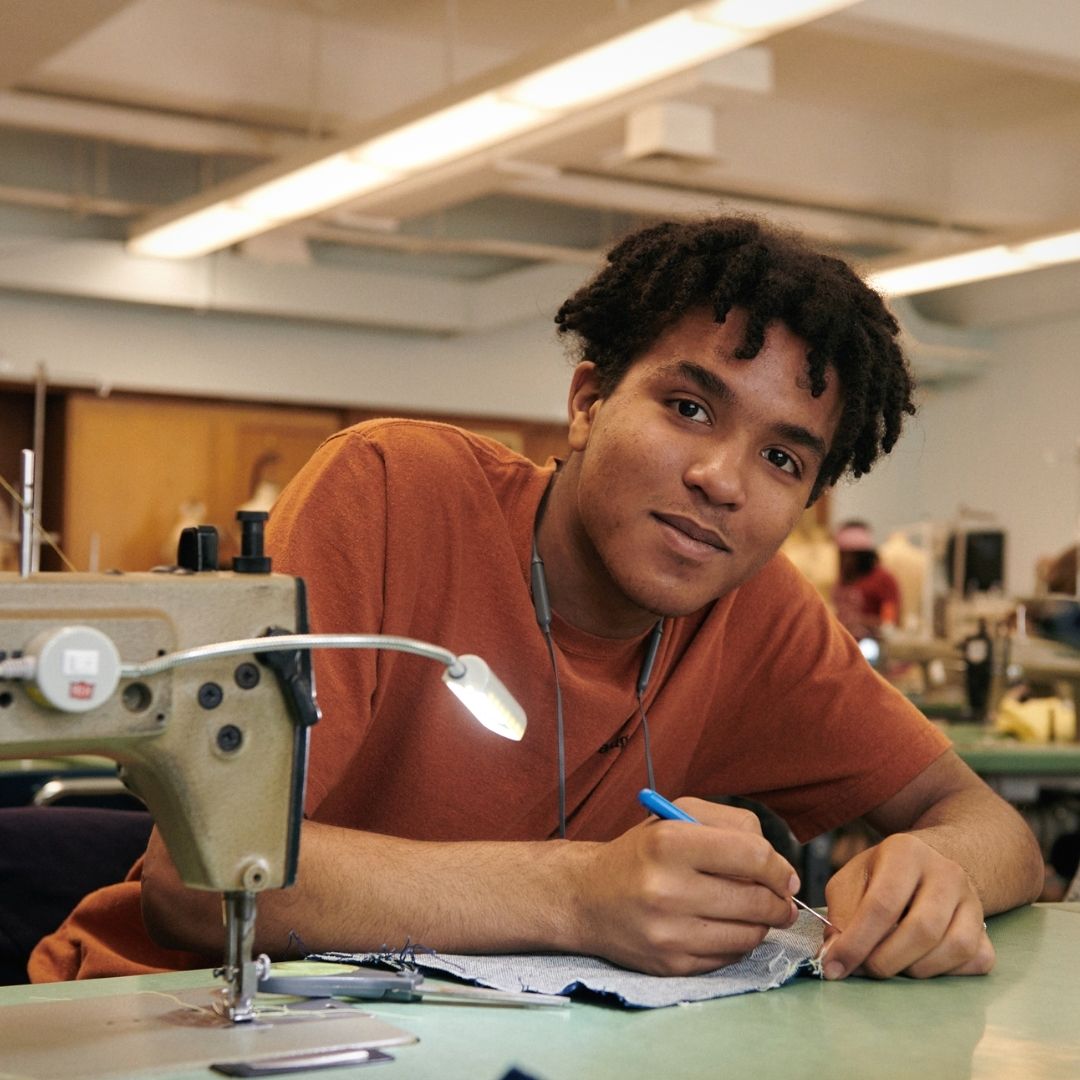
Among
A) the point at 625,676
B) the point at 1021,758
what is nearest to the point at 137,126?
the point at 1021,758

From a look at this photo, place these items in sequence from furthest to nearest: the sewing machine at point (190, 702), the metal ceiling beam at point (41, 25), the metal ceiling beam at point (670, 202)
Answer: the metal ceiling beam at point (670, 202) → the metal ceiling beam at point (41, 25) → the sewing machine at point (190, 702)

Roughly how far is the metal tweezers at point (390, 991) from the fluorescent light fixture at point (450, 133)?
11.4 ft

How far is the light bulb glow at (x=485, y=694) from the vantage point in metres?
1.01

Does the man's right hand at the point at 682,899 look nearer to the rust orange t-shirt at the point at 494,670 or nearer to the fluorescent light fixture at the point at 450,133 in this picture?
the rust orange t-shirt at the point at 494,670

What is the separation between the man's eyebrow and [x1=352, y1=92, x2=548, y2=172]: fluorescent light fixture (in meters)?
2.98

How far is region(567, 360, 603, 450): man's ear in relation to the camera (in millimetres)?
1669

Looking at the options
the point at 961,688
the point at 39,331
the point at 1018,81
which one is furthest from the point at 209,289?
the point at 961,688

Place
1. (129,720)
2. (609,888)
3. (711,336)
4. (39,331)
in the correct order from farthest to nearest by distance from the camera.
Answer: (39,331) < (711,336) < (609,888) < (129,720)

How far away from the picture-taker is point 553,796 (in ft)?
5.26

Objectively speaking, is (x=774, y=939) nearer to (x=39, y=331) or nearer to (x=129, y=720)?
(x=129, y=720)

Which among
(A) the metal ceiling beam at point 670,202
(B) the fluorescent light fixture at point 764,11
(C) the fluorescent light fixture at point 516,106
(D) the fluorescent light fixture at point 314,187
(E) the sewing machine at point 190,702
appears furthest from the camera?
(A) the metal ceiling beam at point 670,202

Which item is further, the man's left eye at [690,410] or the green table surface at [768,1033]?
the man's left eye at [690,410]

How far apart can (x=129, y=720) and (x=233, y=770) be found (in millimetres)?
90

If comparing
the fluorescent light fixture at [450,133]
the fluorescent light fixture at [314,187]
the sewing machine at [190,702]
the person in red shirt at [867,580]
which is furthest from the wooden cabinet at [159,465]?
the sewing machine at [190,702]
